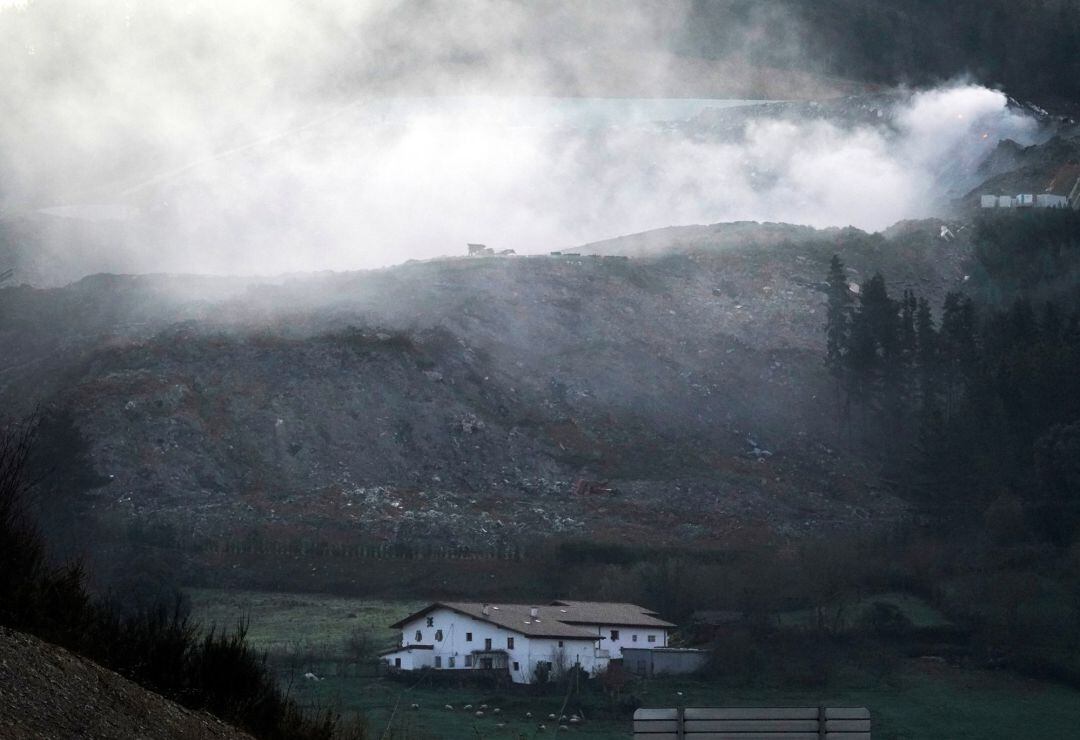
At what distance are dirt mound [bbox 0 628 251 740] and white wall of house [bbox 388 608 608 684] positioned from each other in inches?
924

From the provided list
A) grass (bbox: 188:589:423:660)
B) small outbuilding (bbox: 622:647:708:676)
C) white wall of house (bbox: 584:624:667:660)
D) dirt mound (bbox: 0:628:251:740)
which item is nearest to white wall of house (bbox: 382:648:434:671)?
grass (bbox: 188:589:423:660)

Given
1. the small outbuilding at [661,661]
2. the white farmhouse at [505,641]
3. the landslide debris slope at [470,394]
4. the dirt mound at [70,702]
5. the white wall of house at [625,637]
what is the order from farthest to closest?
the landslide debris slope at [470,394] < the white wall of house at [625,637] < the small outbuilding at [661,661] < the white farmhouse at [505,641] < the dirt mound at [70,702]

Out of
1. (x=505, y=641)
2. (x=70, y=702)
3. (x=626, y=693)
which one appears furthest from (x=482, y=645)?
(x=70, y=702)

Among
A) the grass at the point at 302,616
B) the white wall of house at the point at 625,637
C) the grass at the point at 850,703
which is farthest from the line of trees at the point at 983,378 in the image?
the grass at the point at 302,616

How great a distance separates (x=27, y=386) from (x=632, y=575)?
28073 mm

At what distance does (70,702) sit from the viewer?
33.1 feet

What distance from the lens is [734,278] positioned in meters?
74.1

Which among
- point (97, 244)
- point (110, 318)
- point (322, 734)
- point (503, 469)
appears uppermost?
point (97, 244)

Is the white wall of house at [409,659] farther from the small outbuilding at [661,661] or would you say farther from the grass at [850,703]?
the small outbuilding at [661,661]

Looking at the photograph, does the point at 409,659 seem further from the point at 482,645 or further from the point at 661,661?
the point at 661,661

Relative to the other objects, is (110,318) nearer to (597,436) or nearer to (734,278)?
(597,436)

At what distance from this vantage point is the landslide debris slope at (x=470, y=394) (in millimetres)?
50812

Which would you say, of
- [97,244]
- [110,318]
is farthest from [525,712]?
[97,244]

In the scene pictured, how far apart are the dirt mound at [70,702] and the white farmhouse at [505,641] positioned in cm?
2338
